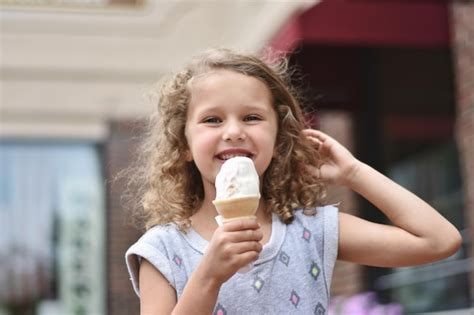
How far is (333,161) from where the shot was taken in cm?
238

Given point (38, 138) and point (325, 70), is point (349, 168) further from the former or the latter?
point (38, 138)

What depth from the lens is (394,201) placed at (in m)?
2.23

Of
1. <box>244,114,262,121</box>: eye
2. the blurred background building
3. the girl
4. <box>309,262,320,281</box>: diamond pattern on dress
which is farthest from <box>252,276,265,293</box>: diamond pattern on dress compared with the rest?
the blurred background building

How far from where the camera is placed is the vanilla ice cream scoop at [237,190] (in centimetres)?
186

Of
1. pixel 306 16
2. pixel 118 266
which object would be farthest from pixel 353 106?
pixel 118 266

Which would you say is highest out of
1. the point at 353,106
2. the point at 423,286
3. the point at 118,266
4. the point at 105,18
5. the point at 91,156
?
the point at 105,18

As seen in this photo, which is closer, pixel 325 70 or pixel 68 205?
pixel 325 70

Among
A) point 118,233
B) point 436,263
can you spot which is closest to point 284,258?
point 436,263

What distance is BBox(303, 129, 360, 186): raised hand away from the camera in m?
2.32

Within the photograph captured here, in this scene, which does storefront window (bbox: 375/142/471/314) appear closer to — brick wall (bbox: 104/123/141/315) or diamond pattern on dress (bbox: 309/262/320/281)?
brick wall (bbox: 104/123/141/315)

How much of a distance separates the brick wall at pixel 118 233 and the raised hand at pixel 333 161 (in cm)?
684

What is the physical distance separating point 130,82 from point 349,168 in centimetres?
698

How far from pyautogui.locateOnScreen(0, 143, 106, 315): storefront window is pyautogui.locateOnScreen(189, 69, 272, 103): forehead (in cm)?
747

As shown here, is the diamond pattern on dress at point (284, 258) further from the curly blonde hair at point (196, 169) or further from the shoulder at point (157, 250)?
the shoulder at point (157, 250)
